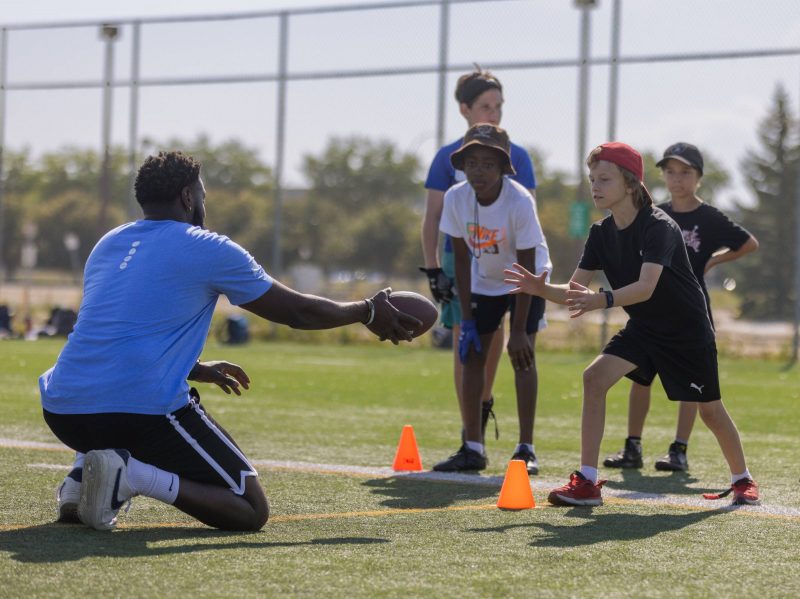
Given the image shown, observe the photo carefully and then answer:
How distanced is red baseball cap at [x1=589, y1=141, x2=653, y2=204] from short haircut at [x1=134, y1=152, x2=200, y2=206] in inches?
72.2

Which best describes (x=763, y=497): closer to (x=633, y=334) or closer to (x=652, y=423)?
(x=633, y=334)

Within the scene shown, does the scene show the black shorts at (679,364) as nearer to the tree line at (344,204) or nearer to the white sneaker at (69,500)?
the white sneaker at (69,500)

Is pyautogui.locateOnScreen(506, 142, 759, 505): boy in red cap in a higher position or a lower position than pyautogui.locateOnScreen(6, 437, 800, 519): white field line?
higher

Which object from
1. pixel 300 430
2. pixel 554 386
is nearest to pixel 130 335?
pixel 300 430

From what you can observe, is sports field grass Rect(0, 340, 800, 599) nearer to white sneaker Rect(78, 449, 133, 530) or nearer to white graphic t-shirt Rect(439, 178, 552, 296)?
white sneaker Rect(78, 449, 133, 530)

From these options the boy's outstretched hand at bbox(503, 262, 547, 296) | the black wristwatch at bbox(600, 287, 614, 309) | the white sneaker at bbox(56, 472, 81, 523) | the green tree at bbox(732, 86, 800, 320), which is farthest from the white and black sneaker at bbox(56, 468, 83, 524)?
the green tree at bbox(732, 86, 800, 320)

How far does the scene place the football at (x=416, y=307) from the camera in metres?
5.17

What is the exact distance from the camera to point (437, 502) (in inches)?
223

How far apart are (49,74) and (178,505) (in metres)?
19.0

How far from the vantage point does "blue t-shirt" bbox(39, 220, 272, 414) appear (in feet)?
15.5

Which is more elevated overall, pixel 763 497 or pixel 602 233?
pixel 602 233

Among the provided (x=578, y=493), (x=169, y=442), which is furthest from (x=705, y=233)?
(x=169, y=442)

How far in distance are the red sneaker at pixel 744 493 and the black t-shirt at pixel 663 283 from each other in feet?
2.15

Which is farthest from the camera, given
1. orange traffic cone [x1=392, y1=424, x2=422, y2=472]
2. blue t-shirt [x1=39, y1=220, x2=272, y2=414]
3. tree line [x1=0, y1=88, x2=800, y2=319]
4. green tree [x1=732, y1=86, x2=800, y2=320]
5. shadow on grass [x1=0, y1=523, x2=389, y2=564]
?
tree line [x1=0, y1=88, x2=800, y2=319]
